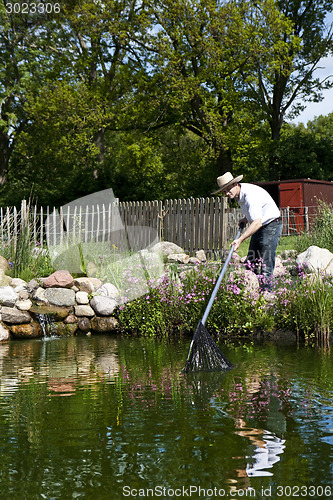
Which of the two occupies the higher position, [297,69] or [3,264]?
[297,69]

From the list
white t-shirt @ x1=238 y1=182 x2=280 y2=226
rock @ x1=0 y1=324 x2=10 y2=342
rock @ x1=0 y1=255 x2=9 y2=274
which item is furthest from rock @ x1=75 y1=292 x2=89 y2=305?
white t-shirt @ x1=238 y1=182 x2=280 y2=226

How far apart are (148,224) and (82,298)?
7.01m

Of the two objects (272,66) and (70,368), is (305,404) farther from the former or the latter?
(272,66)

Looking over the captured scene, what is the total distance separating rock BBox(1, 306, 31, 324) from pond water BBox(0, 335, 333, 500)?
244 centimetres

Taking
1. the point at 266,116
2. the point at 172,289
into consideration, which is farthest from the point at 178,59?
the point at 172,289

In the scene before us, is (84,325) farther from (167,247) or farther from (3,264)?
(167,247)

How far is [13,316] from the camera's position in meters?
9.47

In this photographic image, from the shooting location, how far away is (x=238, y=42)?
23.4 meters

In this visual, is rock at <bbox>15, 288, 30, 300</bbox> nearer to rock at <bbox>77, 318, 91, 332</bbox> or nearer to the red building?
rock at <bbox>77, 318, 91, 332</bbox>

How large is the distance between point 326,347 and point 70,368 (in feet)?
10.3

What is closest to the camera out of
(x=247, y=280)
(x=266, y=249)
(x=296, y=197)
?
(x=266, y=249)

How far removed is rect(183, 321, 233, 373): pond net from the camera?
6082 mm

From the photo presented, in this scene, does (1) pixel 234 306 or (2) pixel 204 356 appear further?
(1) pixel 234 306

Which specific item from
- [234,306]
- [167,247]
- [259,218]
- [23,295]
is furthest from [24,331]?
[167,247]
